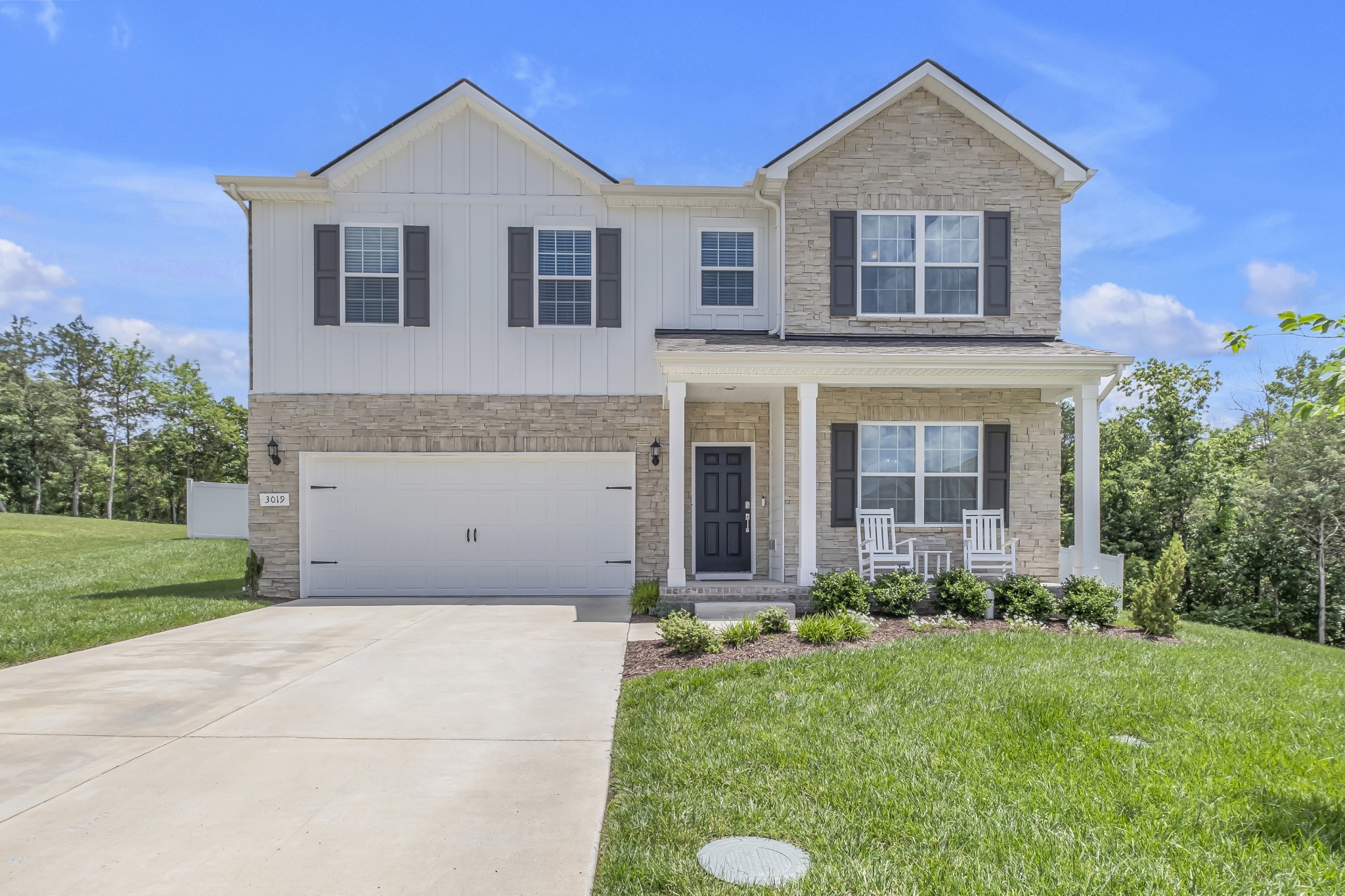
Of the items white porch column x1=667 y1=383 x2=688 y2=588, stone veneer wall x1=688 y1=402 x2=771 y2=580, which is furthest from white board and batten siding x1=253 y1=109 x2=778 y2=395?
white porch column x1=667 y1=383 x2=688 y2=588

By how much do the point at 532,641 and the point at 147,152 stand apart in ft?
44.6

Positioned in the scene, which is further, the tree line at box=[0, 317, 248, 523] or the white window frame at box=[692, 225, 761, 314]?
the tree line at box=[0, 317, 248, 523]

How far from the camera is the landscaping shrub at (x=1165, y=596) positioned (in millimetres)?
8711

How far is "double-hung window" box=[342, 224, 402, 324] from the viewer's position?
38.4ft

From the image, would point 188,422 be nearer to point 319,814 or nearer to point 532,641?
point 532,641

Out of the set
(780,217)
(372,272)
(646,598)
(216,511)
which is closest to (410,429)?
(372,272)

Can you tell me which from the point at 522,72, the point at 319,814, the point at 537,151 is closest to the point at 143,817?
the point at 319,814

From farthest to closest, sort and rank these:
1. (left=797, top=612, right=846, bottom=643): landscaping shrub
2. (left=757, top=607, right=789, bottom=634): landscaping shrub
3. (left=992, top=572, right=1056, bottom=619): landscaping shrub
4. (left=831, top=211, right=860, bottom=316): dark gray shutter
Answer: (left=831, top=211, right=860, bottom=316): dark gray shutter → (left=992, top=572, right=1056, bottom=619): landscaping shrub → (left=757, top=607, right=789, bottom=634): landscaping shrub → (left=797, top=612, right=846, bottom=643): landscaping shrub

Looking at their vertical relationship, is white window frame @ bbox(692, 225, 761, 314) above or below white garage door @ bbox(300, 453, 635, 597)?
above

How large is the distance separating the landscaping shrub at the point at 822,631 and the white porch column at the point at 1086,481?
419 centimetres

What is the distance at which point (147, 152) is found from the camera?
601 inches

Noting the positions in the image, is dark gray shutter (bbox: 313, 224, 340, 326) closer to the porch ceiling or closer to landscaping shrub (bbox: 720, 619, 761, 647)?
the porch ceiling

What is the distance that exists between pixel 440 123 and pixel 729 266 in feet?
15.8

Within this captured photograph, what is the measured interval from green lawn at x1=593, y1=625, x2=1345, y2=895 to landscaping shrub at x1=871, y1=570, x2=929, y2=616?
2.85 meters
